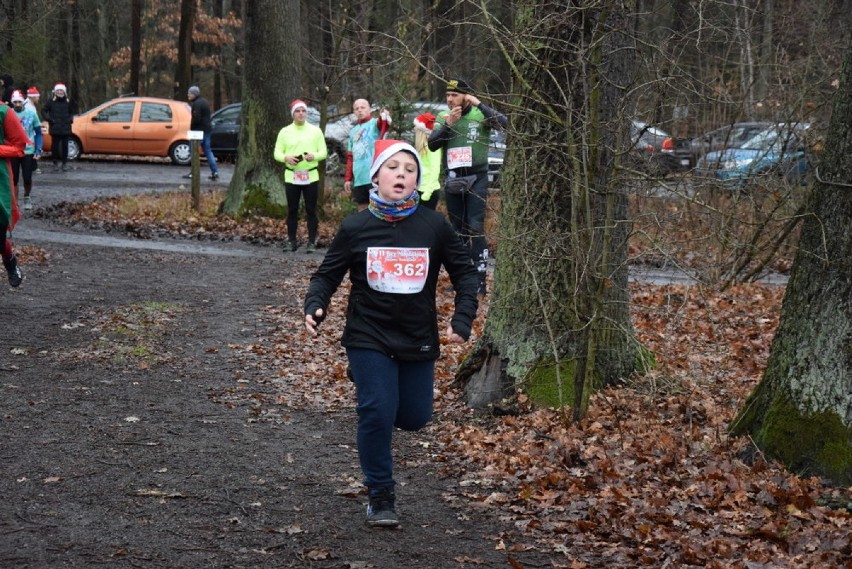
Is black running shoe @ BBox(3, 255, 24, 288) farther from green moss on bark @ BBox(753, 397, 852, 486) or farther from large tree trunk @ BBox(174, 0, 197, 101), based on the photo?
large tree trunk @ BBox(174, 0, 197, 101)

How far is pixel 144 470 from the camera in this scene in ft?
20.5

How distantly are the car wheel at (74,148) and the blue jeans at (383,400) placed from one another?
93.6 feet

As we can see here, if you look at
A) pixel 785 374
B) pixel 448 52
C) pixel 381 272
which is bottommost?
pixel 785 374

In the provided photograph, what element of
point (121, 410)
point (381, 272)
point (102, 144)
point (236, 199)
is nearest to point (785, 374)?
point (381, 272)

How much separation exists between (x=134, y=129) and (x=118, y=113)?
2.09 ft

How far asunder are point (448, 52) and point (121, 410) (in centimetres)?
1575

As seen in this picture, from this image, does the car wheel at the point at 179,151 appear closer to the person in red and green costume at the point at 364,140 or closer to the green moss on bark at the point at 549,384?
the person in red and green costume at the point at 364,140

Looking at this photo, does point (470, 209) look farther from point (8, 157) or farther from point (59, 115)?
point (59, 115)

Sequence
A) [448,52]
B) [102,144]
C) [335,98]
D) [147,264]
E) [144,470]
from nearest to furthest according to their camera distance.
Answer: [144,470]
[147,264]
[448,52]
[335,98]
[102,144]

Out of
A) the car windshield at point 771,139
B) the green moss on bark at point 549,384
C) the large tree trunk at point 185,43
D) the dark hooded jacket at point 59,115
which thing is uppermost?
the large tree trunk at point 185,43

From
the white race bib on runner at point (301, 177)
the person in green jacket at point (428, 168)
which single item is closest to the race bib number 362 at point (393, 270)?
the person in green jacket at point (428, 168)

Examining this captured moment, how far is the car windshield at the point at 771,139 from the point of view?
40.0 ft

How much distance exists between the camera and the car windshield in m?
12.2

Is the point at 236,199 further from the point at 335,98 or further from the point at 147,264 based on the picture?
the point at 335,98
